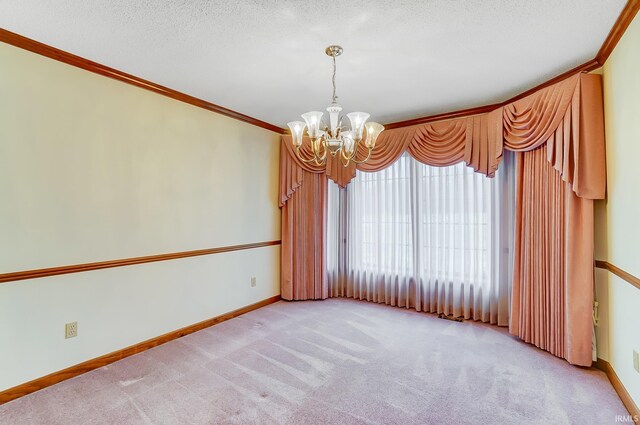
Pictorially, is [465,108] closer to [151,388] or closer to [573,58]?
[573,58]

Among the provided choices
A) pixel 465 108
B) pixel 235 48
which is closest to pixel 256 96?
pixel 235 48

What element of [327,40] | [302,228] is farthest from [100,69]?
[302,228]

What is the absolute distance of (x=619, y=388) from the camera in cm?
212

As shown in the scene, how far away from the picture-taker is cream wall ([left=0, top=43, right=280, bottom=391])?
2.15 metres

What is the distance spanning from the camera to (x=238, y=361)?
8.63ft

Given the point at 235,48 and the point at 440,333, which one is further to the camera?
the point at 440,333

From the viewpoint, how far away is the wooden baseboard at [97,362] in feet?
6.93

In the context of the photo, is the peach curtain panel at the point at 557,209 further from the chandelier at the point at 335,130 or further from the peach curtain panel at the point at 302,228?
the peach curtain panel at the point at 302,228

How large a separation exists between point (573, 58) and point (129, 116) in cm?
365

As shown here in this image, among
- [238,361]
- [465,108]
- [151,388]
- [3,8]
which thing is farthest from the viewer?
[465,108]

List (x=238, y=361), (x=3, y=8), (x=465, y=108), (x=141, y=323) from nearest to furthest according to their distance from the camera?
(x=3, y=8), (x=238, y=361), (x=141, y=323), (x=465, y=108)

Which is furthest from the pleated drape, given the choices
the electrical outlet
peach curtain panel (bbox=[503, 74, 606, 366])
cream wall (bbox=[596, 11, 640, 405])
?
the electrical outlet
